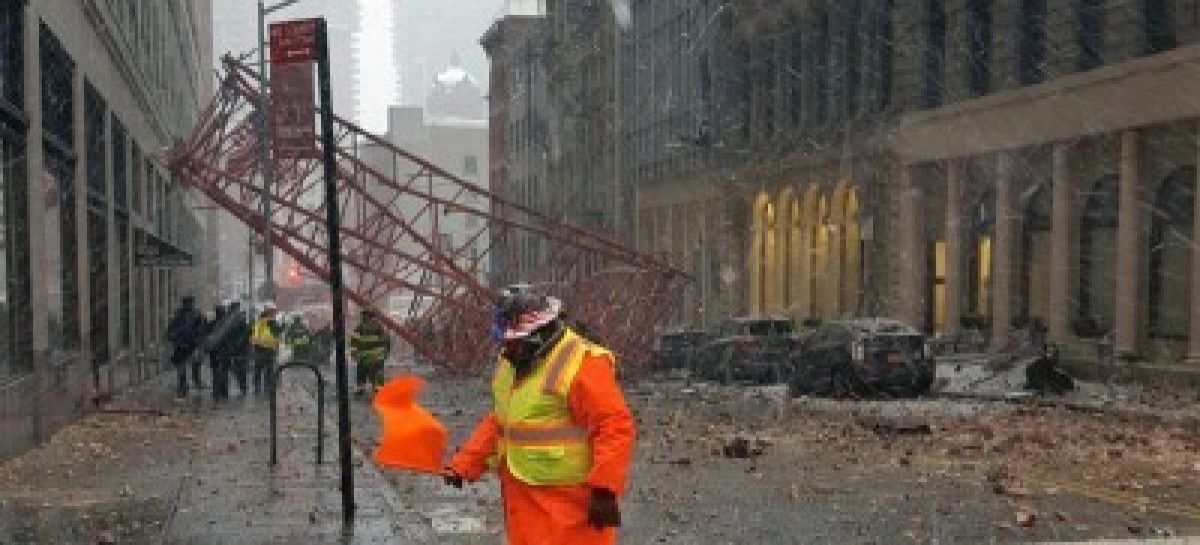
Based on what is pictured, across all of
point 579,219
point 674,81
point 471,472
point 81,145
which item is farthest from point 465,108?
point 471,472

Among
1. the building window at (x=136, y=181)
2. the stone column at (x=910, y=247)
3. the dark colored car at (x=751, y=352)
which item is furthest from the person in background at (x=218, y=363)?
the stone column at (x=910, y=247)

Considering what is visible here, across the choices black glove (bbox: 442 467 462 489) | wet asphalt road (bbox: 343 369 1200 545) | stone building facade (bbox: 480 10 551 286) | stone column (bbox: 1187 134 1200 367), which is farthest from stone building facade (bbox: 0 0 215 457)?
stone building facade (bbox: 480 10 551 286)

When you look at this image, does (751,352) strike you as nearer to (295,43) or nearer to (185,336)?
(185,336)

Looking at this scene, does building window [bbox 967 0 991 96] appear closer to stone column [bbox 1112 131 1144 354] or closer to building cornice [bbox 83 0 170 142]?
stone column [bbox 1112 131 1144 354]

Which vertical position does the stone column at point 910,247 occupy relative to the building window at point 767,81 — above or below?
below

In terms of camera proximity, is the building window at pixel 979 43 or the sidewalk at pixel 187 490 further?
the building window at pixel 979 43

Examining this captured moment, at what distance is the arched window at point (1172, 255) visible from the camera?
24.2 metres

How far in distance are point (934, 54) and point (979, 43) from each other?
215 centimetres

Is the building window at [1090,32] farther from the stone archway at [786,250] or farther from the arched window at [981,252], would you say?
the stone archway at [786,250]

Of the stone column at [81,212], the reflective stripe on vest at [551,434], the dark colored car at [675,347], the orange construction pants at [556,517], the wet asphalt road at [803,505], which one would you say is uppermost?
the stone column at [81,212]

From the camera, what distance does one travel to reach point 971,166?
3162 centimetres

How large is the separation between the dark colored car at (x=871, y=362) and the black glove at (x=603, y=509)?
17.4m

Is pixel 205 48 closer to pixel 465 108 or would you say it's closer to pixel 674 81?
pixel 674 81

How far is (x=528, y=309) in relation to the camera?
19.8 feet
